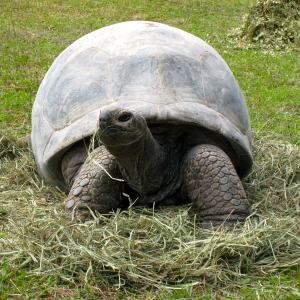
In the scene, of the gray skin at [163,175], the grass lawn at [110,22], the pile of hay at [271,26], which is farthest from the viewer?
the pile of hay at [271,26]

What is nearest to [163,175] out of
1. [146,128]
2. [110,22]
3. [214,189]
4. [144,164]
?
[144,164]

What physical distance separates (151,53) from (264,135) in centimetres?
202

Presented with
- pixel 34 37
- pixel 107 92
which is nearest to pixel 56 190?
pixel 107 92

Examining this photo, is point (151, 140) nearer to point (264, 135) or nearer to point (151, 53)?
point (151, 53)

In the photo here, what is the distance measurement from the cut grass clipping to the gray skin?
100mm

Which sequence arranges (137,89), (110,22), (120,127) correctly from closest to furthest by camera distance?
(120,127) < (137,89) < (110,22)

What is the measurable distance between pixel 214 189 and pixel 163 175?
361 millimetres

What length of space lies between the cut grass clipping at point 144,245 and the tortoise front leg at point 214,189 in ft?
0.30

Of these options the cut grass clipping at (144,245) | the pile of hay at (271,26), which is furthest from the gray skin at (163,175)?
the pile of hay at (271,26)

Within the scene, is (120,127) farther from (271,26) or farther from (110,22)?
(110,22)

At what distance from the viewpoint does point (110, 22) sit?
11648mm

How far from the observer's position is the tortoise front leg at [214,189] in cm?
340

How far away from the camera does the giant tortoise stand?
343 centimetres

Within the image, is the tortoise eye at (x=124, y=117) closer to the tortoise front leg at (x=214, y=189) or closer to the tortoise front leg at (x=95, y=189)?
the tortoise front leg at (x=95, y=189)
